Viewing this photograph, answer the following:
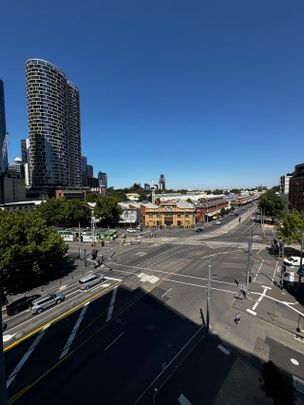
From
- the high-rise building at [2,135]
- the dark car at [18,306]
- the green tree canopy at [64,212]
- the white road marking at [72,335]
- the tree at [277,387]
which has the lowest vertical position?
the dark car at [18,306]

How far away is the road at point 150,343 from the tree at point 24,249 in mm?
7890

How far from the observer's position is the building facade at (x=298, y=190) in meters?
81.2

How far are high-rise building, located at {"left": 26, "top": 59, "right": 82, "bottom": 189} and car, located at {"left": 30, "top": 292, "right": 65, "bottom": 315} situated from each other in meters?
130

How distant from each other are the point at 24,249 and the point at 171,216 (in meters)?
63.3

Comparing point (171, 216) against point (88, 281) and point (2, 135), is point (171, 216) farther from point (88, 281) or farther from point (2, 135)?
point (2, 135)

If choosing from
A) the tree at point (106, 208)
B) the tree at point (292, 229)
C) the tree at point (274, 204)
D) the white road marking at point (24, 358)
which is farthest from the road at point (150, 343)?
the tree at point (274, 204)

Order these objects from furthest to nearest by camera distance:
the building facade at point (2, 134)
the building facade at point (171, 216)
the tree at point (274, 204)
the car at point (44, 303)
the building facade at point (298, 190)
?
the building facade at point (2, 134)
the building facade at point (171, 216)
the tree at point (274, 204)
the building facade at point (298, 190)
the car at point (44, 303)

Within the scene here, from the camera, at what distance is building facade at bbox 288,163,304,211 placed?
266 feet

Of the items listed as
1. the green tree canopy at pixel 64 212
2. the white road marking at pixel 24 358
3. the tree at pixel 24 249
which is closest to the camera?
the white road marking at pixel 24 358

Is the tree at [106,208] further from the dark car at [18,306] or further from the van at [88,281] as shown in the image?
the dark car at [18,306]

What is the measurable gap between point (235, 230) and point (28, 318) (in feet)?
225

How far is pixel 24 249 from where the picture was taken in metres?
32.5

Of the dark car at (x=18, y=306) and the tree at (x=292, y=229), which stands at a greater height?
the tree at (x=292, y=229)

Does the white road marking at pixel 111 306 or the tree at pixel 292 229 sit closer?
the white road marking at pixel 111 306
